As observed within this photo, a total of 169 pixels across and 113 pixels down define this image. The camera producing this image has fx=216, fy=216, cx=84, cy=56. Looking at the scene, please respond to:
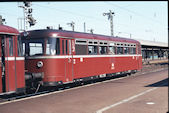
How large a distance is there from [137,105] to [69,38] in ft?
18.6

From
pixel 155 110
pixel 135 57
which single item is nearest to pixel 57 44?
pixel 155 110

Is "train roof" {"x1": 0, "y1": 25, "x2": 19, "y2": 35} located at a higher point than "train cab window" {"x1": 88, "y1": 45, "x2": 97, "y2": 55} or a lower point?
higher

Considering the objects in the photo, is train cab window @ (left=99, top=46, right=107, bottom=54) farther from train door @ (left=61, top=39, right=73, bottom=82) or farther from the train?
train door @ (left=61, top=39, right=73, bottom=82)

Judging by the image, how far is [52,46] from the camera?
11.0 m

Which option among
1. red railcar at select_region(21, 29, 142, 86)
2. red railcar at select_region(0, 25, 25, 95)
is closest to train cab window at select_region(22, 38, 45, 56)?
Result: red railcar at select_region(21, 29, 142, 86)

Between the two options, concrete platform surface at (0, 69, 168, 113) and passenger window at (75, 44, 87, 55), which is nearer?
concrete platform surface at (0, 69, 168, 113)

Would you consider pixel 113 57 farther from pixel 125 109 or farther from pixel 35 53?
pixel 125 109

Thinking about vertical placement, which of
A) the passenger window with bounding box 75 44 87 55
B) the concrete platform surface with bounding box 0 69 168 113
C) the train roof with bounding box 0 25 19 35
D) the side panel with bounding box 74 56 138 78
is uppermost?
the train roof with bounding box 0 25 19 35

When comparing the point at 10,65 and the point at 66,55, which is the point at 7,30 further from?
the point at 66,55

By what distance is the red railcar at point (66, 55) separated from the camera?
35.7 feet

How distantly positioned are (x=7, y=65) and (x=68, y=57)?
12.9 ft

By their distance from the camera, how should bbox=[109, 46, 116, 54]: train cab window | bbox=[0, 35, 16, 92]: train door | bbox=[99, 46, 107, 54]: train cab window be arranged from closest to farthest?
1. bbox=[0, 35, 16, 92]: train door
2. bbox=[99, 46, 107, 54]: train cab window
3. bbox=[109, 46, 116, 54]: train cab window

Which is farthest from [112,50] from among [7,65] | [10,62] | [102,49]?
[7,65]

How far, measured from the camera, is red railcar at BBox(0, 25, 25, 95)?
828 cm
